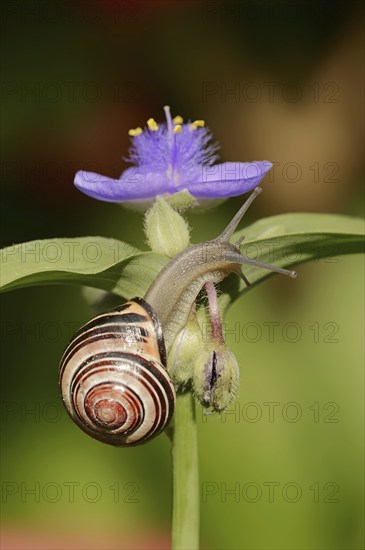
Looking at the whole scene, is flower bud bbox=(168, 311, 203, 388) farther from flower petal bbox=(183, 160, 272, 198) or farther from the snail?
flower petal bbox=(183, 160, 272, 198)

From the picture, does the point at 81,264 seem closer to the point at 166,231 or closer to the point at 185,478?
the point at 166,231

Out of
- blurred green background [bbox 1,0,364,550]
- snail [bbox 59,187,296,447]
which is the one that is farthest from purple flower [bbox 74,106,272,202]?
blurred green background [bbox 1,0,364,550]

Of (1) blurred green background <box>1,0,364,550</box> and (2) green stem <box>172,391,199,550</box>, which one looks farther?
(1) blurred green background <box>1,0,364,550</box>

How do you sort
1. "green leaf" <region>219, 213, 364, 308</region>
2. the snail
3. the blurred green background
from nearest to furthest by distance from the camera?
the snail → "green leaf" <region>219, 213, 364, 308</region> → the blurred green background

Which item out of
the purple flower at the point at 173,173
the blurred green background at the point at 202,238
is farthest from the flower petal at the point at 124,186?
the blurred green background at the point at 202,238

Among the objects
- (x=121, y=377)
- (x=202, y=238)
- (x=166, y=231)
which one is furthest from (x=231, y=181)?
(x=202, y=238)

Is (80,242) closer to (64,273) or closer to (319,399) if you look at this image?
(64,273)
